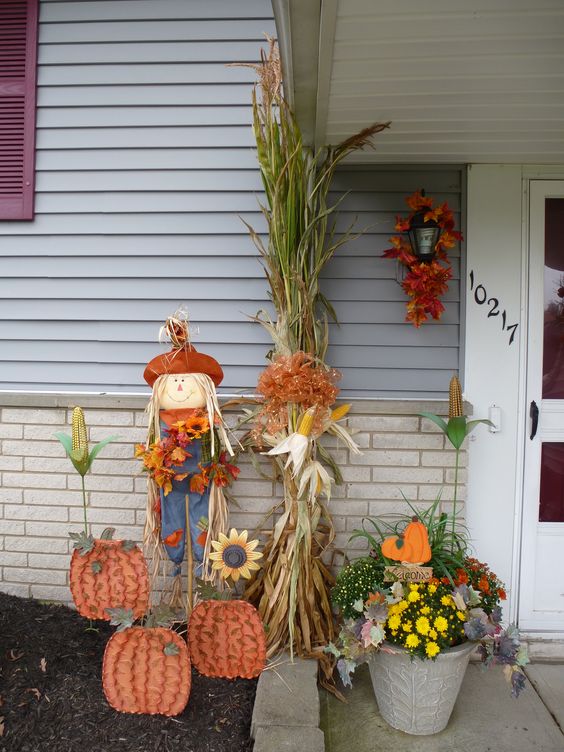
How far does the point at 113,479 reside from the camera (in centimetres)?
298

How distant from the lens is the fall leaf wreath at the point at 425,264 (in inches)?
107

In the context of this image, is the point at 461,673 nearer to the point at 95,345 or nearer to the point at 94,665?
the point at 94,665

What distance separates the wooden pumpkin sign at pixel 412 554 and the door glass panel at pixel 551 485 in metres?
0.99

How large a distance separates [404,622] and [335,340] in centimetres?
132

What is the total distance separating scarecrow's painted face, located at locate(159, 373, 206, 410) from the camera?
2.45 m

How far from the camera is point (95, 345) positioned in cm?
303

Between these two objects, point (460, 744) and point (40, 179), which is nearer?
point (460, 744)

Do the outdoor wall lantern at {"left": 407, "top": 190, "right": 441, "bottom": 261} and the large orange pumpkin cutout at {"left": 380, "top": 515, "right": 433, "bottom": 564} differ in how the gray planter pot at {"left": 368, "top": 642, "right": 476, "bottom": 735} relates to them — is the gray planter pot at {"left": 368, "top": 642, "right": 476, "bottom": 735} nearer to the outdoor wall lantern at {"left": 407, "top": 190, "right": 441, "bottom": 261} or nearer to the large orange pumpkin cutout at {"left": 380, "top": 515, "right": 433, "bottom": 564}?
the large orange pumpkin cutout at {"left": 380, "top": 515, "right": 433, "bottom": 564}

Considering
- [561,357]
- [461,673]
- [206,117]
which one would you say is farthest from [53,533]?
[561,357]

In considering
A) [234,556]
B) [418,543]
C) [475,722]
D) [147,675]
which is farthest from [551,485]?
[147,675]

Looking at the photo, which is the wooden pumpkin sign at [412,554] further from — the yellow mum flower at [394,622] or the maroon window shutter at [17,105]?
the maroon window shutter at [17,105]

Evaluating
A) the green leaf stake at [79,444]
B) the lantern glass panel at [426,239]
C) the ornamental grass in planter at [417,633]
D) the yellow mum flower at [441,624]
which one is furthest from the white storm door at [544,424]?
the green leaf stake at [79,444]

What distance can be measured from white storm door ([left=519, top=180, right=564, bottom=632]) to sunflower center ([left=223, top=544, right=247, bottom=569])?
1.50 meters

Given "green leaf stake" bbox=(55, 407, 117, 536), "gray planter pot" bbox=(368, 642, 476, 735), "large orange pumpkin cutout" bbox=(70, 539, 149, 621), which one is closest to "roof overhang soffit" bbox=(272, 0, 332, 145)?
"green leaf stake" bbox=(55, 407, 117, 536)
